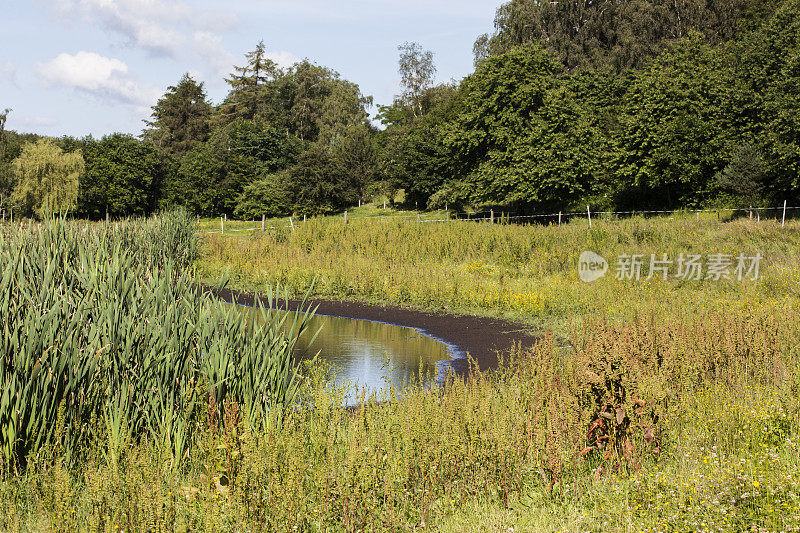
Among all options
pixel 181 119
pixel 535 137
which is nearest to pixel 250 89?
pixel 181 119

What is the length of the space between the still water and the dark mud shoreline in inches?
12.4

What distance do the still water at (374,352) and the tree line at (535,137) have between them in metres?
23.1

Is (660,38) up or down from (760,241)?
up

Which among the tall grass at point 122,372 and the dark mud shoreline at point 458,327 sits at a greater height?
the tall grass at point 122,372

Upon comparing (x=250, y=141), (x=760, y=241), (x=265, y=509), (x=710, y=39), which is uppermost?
(x=710, y=39)

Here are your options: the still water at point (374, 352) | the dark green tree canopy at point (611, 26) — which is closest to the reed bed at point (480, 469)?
the still water at point (374, 352)

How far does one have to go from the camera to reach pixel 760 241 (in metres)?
23.1

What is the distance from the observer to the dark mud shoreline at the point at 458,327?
1171 centimetres

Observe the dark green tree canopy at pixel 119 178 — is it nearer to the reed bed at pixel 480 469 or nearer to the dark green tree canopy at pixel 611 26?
the dark green tree canopy at pixel 611 26

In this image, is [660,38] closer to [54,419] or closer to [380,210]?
[380,210]

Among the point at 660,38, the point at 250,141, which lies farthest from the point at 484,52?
the point at 250,141

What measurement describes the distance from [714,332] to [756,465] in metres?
4.11

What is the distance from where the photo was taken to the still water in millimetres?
10008

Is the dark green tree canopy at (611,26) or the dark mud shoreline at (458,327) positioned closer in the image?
the dark mud shoreline at (458,327)
